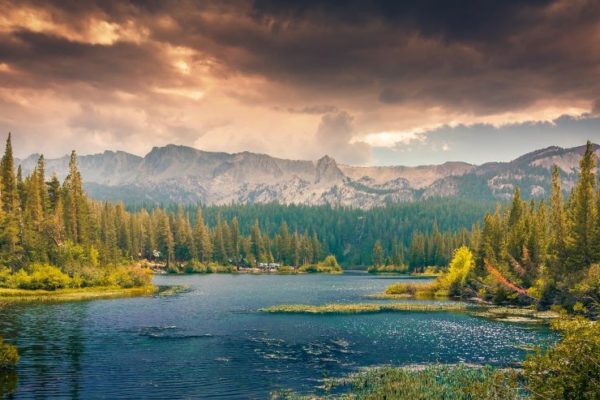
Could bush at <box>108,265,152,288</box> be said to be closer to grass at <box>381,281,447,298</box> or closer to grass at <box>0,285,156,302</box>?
grass at <box>0,285,156,302</box>

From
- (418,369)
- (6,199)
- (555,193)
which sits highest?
(6,199)

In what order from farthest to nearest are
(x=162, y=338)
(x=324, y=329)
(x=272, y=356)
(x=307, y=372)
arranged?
(x=324, y=329) < (x=162, y=338) < (x=272, y=356) < (x=307, y=372)

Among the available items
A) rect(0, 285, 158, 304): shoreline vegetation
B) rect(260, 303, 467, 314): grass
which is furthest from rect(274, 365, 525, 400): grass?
rect(0, 285, 158, 304): shoreline vegetation

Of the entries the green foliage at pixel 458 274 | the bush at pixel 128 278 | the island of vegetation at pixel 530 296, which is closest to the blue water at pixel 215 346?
the island of vegetation at pixel 530 296

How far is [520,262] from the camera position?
390ft

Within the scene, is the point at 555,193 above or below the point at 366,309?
above

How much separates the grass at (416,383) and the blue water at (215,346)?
3300 millimetres

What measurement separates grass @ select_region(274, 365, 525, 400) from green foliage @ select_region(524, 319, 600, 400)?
24.0 ft

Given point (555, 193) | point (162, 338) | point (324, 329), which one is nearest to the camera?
point (162, 338)

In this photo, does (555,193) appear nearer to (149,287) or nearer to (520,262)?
(520,262)

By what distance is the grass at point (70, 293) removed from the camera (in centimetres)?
10315

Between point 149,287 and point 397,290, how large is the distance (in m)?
63.6

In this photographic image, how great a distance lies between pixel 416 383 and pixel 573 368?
55.3 feet

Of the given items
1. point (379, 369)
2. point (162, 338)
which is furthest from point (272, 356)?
point (162, 338)
